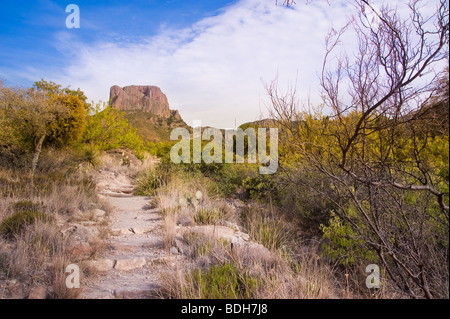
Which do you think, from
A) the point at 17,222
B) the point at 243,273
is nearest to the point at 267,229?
the point at 243,273

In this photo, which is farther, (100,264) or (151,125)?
(151,125)

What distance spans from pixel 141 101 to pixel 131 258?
192ft

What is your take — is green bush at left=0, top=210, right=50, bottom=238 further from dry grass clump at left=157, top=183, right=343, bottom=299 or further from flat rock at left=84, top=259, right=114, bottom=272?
dry grass clump at left=157, top=183, right=343, bottom=299

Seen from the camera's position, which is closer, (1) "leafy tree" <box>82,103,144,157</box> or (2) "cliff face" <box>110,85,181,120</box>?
(1) "leafy tree" <box>82,103,144,157</box>

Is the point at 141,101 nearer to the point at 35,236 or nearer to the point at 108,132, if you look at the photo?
the point at 108,132

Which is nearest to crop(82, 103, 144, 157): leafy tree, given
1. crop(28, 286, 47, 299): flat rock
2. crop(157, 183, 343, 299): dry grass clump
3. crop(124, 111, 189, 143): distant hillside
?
crop(157, 183, 343, 299): dry grass clump

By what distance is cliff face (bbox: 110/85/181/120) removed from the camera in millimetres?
51319

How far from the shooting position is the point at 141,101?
58531 mm

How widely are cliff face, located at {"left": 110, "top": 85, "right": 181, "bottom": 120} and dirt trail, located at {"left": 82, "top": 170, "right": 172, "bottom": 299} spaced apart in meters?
41.2

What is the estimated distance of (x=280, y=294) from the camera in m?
2.51

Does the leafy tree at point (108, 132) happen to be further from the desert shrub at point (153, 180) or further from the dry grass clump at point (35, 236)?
the dry grass clump at point (35, 236)

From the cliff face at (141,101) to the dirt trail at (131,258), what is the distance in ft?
135
